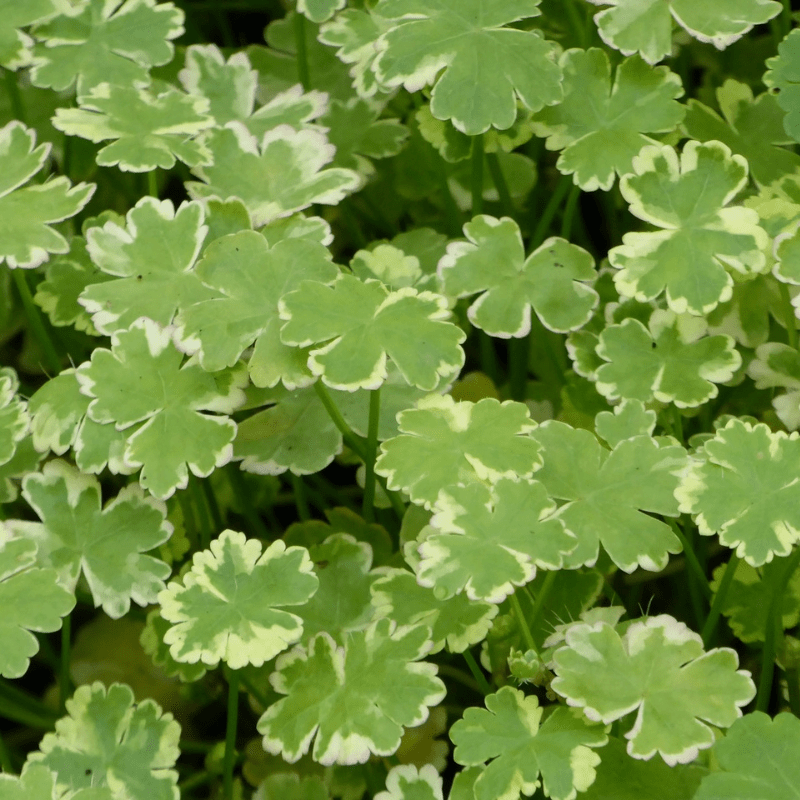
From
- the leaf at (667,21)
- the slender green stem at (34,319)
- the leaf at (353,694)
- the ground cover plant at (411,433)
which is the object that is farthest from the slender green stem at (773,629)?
the slender green stem at (34,319)

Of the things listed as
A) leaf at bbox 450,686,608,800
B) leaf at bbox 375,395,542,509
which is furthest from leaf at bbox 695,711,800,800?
leaf at bbox 375,395,542,509

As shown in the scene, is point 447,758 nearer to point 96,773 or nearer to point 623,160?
point 96,773

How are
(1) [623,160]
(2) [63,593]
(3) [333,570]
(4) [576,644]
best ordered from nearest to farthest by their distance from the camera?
(4) [576,644], (2) [63,593], (3) [333,570], (1) [623,160]

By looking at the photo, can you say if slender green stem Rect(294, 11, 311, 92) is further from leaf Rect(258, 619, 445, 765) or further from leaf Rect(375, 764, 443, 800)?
leaf Rect(375, 764, 443, 800)

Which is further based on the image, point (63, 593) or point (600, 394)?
point (600, 394)

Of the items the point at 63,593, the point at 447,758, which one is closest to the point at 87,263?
the point at 63,593

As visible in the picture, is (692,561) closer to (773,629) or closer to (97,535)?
(773,629)
